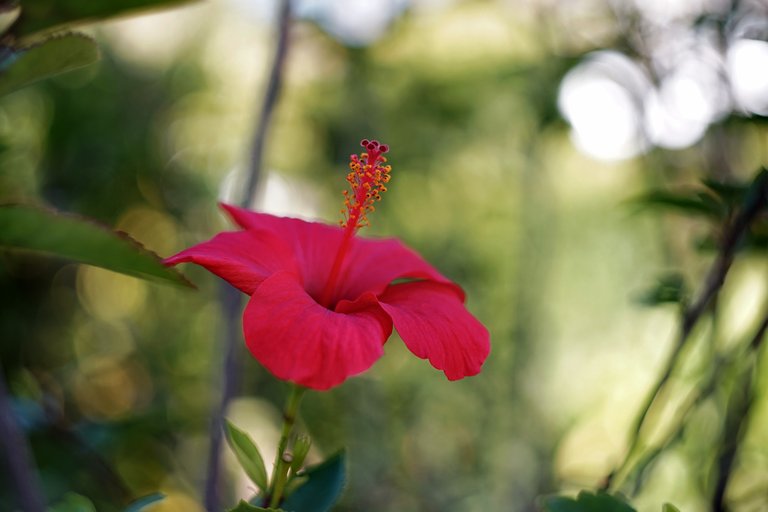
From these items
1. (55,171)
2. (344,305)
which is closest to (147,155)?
(55,171)

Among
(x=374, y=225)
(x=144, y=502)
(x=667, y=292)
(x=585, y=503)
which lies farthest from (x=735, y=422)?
(x=374, y=225)

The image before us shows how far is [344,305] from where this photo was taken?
1.77 feet

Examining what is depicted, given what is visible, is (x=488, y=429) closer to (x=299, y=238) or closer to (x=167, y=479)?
(x=167, y=479)

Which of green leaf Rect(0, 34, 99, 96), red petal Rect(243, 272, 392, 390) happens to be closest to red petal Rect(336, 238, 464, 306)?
red petal Rect(243, 272, 392, 390)

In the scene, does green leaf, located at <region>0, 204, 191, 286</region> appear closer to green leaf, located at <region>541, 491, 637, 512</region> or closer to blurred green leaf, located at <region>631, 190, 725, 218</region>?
green leaf, located at <region>541, 491, 637, 512</region>

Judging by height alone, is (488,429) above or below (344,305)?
below

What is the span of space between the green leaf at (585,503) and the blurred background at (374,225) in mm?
704

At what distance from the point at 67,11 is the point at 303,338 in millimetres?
340

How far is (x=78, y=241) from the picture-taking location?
533 mm

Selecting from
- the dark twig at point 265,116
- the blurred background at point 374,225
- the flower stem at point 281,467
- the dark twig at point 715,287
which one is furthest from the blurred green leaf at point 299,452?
the blurred background at point 374,225

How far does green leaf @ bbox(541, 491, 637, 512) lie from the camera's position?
0.49 metres

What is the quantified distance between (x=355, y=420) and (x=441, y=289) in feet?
3.80

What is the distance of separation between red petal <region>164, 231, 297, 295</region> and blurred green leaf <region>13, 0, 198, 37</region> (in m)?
0.21

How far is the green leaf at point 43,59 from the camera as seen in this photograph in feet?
1.85
